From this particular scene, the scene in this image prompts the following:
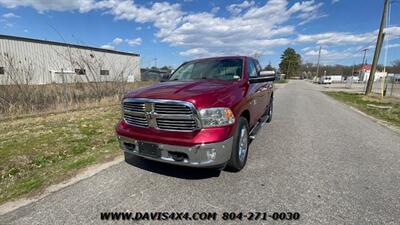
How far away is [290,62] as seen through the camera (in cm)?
9769

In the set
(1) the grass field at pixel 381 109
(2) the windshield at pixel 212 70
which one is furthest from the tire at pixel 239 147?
(1) the grass field at pixel 381 109

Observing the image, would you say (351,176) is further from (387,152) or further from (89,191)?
(89,191)

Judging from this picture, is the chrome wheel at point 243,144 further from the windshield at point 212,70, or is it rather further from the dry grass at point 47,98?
the dry grass at point 47,98

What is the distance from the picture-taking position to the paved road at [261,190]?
9.00 feet

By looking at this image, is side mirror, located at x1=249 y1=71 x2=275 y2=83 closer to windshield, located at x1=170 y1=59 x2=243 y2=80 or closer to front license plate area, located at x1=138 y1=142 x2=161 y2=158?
windshield, located at x1=170 y1=59 x2=243 y2=80

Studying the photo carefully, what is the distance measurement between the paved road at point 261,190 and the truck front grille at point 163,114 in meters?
0.86

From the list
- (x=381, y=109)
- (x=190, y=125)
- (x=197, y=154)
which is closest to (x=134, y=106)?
(x=190, y=125)

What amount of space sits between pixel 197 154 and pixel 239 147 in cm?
87

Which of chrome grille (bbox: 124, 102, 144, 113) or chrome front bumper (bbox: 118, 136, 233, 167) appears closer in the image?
chrome front bumper (bbox: 118, 136, 233, 167)

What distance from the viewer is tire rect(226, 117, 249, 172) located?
3497 millimetres

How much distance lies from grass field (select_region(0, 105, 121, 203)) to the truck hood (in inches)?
65.8

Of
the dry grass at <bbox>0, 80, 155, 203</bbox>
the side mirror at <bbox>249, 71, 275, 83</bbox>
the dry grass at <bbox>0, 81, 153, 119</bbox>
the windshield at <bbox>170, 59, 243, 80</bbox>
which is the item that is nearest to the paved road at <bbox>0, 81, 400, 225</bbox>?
the dry grass at <bbox>0, 80, 155, 203</bbox>

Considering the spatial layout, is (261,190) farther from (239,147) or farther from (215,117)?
(215,117)

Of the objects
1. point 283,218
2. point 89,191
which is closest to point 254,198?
point 283,218
